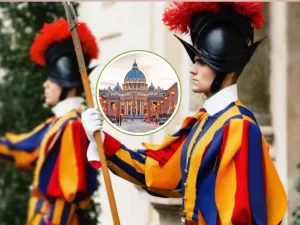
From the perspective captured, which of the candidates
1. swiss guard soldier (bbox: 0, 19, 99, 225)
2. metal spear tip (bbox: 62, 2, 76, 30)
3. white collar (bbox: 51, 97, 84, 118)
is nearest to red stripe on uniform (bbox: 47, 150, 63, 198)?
swiss guard soldier (bbox: 0, 19, 99, 225)

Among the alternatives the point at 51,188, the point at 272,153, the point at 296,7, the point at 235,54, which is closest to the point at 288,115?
the point at 272,153

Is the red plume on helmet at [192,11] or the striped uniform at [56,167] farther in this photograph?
the striped uniform at [56,167]

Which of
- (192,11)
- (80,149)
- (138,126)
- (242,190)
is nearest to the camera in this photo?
(242,190)

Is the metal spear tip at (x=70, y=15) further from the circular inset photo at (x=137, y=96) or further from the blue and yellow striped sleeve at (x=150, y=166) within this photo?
the blue and yellow striped sleeve at (x=150, y=166)

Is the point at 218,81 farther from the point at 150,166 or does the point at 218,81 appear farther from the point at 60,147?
the point at 60,147

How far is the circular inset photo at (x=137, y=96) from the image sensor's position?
2.28m

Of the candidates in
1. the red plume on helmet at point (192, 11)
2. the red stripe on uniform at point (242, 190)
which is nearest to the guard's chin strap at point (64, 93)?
the red plume on helmet at point (192, 11)

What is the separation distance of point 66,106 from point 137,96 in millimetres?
286

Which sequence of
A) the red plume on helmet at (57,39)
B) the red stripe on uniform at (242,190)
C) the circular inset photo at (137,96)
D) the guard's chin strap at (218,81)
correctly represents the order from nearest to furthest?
the red stripe on uniform at (242,190) < the guard's chin strap at (218,81) < the circular inset photo at (137,96) < the red plume on helmet at (57,39)

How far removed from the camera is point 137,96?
228cm

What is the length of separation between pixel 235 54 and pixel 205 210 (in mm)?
356

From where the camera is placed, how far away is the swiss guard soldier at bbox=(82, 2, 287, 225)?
2.09 meters

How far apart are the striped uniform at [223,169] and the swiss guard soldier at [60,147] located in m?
0.18

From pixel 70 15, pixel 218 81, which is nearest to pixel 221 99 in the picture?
pixel 218 81
